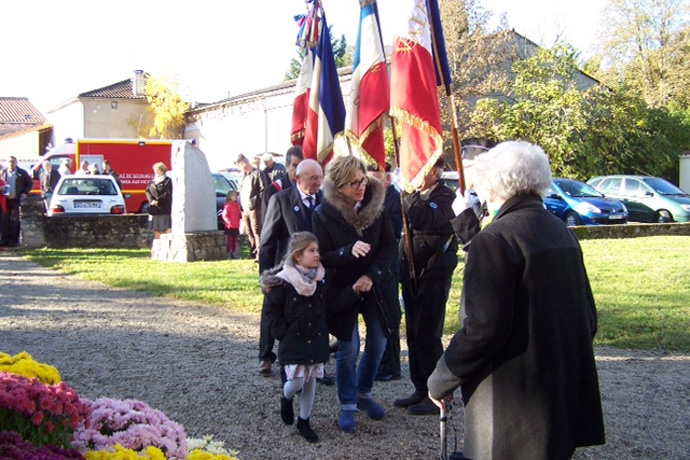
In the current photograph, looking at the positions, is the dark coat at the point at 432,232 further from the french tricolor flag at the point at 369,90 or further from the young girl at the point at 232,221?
the young girl at the point at 232,221

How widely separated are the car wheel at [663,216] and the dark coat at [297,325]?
23249mm

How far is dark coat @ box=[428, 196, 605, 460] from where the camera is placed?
3.23 m


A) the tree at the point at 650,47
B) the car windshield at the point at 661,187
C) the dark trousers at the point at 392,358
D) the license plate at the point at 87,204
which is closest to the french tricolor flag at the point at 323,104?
the dark trousers at the point at 392,358

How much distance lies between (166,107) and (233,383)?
52.0 m

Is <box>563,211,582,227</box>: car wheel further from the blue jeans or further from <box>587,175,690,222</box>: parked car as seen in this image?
the blue jeans

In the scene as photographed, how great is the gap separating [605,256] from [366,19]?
10.5 meters

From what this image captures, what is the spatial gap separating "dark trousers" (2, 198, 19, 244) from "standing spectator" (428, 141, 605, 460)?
17.4m

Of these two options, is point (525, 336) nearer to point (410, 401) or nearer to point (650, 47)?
point (410, 401)

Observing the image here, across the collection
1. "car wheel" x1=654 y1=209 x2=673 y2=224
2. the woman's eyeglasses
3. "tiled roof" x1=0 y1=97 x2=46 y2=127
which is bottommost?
the woman's eyeglasses

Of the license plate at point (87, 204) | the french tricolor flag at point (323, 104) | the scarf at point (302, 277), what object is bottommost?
the scarf at point (302, 277)

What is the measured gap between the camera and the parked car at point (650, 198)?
25.8 meters

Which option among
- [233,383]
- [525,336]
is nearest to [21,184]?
[233,383]

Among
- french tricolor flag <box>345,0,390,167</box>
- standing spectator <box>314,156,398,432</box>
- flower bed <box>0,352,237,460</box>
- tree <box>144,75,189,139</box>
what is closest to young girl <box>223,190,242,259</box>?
french tricolor flag <box>345,0,390,167</box>

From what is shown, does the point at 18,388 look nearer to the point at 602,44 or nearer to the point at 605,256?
the point at 605,256
